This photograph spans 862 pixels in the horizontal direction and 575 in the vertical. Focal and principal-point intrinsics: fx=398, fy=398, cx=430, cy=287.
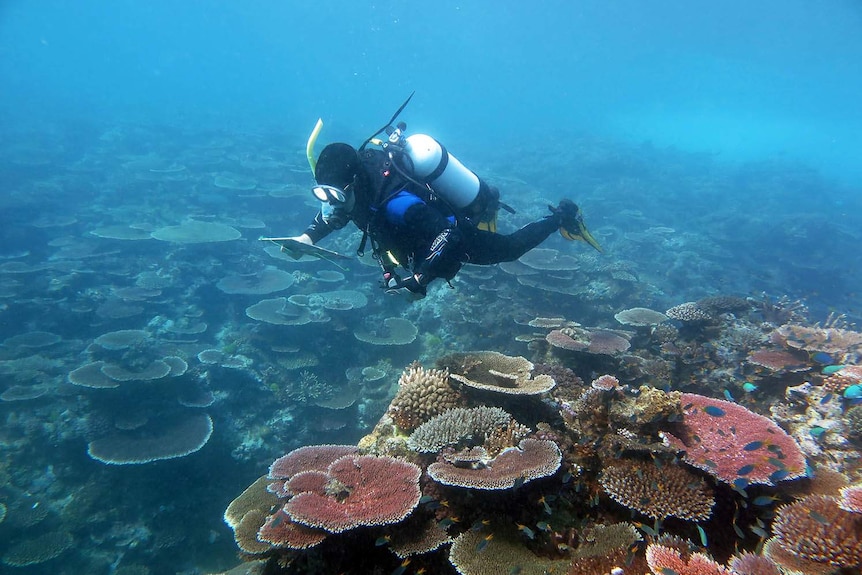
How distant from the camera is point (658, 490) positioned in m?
2.98

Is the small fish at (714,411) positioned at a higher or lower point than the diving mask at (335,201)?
lower

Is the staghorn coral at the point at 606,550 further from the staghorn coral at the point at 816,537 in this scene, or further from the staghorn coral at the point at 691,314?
the staghorn coral at the point at 691,314

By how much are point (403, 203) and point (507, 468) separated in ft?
9.11

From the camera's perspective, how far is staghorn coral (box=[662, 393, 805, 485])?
9.86 ft

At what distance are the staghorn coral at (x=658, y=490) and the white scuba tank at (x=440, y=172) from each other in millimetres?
3682

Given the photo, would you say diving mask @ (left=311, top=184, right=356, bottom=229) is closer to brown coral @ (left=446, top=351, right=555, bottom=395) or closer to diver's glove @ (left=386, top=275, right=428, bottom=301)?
diver's glove @ (left=386, top=275, right=428, bottom=301)

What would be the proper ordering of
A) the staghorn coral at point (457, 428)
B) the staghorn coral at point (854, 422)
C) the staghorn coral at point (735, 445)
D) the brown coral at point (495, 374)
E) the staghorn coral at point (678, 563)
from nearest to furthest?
the staghorn coral at point (678, 563) < the staghorn coral at point (735, 445) < the staghorn coral at point (457, 428) < the staghorn coral at point (854, 422) < the brown coral at point (495, 374)

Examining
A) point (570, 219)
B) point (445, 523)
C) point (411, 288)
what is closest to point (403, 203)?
point (411, 288)

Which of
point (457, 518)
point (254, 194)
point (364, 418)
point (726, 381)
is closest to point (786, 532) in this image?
point (457, 518)

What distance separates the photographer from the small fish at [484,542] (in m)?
2.82

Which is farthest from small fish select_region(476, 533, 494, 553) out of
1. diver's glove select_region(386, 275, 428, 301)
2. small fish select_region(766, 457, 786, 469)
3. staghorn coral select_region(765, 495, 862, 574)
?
diver's glove select_region(386, 275, 428, 301)

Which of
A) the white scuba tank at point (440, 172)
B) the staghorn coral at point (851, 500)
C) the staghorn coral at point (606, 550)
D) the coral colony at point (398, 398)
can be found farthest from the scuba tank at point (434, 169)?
the staghorn coral at point (851, 500)

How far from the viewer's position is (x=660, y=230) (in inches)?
719

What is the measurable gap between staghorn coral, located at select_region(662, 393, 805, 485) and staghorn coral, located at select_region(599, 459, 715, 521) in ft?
0.59
